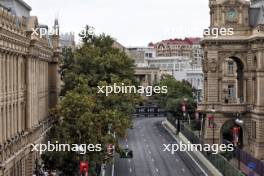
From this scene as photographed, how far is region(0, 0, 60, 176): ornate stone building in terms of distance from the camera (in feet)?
132

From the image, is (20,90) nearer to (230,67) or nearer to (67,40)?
(230,67)

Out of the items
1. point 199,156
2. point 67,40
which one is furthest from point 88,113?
point 67,40

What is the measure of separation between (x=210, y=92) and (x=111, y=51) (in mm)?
20414

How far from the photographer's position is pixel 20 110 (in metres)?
47.5

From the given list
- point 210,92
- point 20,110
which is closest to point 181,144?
point 210,92

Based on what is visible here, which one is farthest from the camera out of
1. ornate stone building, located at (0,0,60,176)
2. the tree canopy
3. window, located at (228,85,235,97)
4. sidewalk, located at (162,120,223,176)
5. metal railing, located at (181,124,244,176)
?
window, located at (228,85,235,97)

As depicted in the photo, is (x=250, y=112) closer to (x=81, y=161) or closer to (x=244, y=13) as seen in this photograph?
(x=244, y=13)

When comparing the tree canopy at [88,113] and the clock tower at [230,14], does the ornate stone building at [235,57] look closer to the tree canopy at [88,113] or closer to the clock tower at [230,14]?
the clock tower at [230,14]

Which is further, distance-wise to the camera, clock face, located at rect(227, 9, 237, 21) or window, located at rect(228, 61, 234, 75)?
window, located at rect(228, 61, 234, 75)

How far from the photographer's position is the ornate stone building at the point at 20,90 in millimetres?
40241

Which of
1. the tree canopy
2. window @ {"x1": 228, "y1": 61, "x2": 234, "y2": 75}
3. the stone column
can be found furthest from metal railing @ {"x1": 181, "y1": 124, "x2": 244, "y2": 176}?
window @ {"x1": 228, "y1": 61, "x2": 234, "y2": 75}

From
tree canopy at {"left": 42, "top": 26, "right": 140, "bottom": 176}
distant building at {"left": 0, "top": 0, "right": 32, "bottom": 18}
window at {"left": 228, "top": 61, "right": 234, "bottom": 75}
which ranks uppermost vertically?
distant building at {"left": 0, "top": 0, "right": 32, "bottom": 18}

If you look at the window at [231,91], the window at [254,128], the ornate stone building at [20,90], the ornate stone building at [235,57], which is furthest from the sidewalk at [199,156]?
the ornate stone building at [20,90]

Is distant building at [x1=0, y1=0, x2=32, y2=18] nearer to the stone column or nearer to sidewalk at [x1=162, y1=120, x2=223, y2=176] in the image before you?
the stone column
